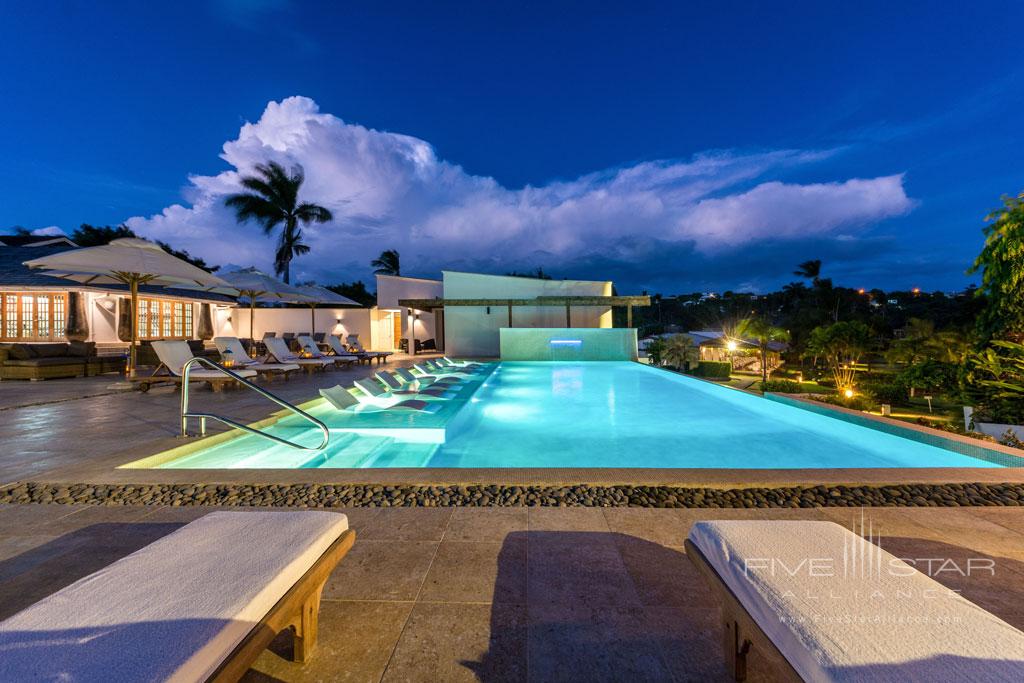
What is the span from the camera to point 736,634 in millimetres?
1248

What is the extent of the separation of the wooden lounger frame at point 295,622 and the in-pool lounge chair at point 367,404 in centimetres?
401

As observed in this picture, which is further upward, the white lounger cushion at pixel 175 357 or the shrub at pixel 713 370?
the white lounger cushion at pixel 175 357

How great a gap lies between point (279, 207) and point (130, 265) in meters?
15.4

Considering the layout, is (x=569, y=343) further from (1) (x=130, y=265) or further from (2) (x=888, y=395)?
(1) (x=130, y=265)

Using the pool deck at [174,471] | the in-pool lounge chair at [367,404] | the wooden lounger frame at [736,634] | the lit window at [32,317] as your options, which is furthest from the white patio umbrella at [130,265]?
the wooden lounger frame at [736,634]

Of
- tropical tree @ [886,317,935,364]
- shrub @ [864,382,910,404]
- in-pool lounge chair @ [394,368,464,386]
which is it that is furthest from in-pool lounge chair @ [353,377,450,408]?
shrub @ [864,382,910,404]

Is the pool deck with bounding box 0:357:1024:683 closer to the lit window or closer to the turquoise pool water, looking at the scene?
the turquoise pool water

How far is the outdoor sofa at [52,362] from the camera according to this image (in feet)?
27.7

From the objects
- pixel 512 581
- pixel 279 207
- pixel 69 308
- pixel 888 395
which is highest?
pixel 279 207

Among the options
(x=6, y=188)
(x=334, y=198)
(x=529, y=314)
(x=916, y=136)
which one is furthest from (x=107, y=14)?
(x=916, y=136)

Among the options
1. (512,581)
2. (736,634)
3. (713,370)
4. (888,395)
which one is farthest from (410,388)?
(888,395)

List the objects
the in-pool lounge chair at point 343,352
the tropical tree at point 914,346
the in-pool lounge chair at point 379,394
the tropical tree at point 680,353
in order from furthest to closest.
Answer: the tropical tree at point 680,353 → the in-pool lounge chair at point 343,352 → the tropical tree at point 914,346 → the in-pool lounge chair at point 379,394

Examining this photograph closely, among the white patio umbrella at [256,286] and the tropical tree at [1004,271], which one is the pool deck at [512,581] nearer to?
the tropical tree at [1004,271]

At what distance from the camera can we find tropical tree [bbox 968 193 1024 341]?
503 centimetres
